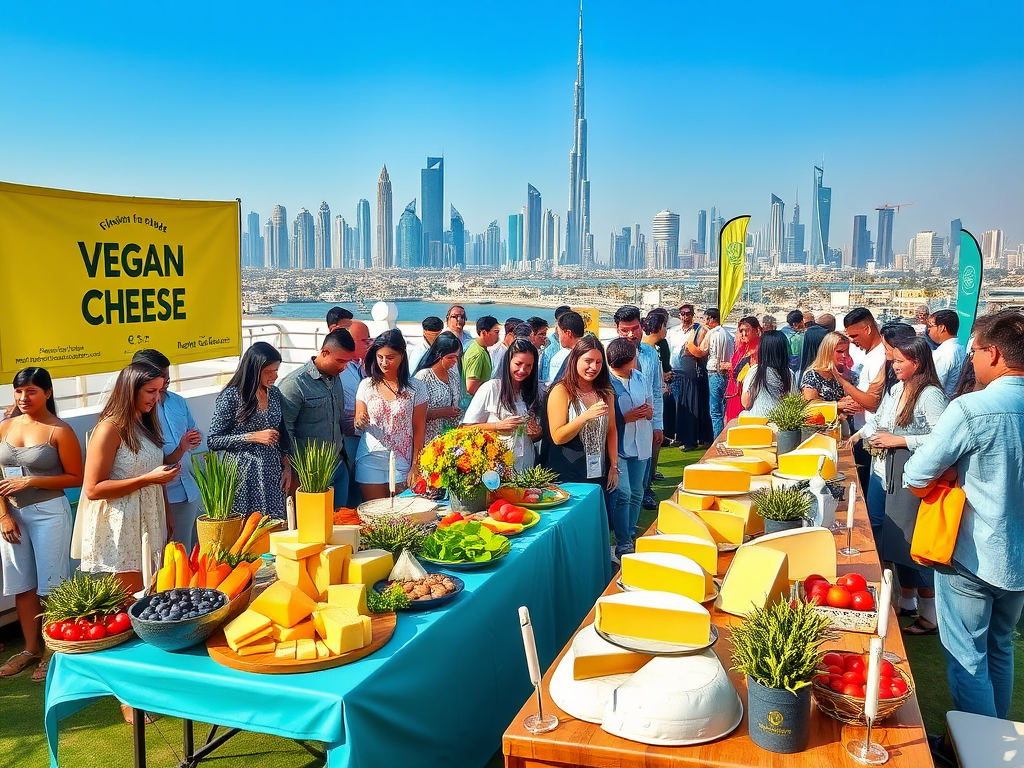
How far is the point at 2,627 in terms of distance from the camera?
13.9 feet

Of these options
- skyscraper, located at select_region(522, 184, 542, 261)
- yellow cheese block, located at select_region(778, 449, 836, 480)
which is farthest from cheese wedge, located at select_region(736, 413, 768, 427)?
skyscraper, located at select_region(522, 184, 542, 261)

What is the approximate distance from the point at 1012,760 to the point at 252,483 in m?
3.35

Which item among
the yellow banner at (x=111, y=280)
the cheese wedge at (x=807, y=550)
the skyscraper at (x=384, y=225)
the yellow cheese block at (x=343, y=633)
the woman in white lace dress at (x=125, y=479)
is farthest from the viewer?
the skyscraper at (x=384, y=225)

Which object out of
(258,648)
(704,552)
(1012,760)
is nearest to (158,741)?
(258,648)

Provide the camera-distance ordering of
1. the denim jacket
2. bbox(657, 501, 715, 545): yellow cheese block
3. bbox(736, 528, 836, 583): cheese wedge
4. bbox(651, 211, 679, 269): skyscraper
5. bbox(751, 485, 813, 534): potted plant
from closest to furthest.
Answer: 1. bbox(736, 528, 836, 583): cheese wedge
2. the denim jacket
3. bbox(657, 501, 715, 545): yellow cheese block
4. bbox(751, 485, 813, 534): potted plant
5. bbox(651, 211, 679, 269): skyscraper

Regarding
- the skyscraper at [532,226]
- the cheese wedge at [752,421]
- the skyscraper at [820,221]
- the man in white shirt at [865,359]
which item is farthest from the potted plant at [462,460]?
the skyscraper at [532,226]

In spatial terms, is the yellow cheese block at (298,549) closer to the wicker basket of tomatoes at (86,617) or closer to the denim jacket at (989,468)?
the wicker basket of tomatoes at (86,617)

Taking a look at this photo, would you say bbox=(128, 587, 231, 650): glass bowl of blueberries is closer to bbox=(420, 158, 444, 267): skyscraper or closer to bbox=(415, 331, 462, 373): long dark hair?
bbox=(415, 331, 462, 373): long dark hair

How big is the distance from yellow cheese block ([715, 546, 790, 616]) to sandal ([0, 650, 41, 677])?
11.5 ft

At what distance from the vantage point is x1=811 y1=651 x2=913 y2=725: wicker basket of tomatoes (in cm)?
176

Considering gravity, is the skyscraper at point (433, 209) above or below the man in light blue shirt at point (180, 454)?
above

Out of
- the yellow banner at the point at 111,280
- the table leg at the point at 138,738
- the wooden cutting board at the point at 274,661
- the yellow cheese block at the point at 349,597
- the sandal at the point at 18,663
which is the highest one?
the yellow banner at the point at 111,280

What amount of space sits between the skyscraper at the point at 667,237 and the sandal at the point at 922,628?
10322 centimetres

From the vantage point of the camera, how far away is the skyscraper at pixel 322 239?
9875 cm
